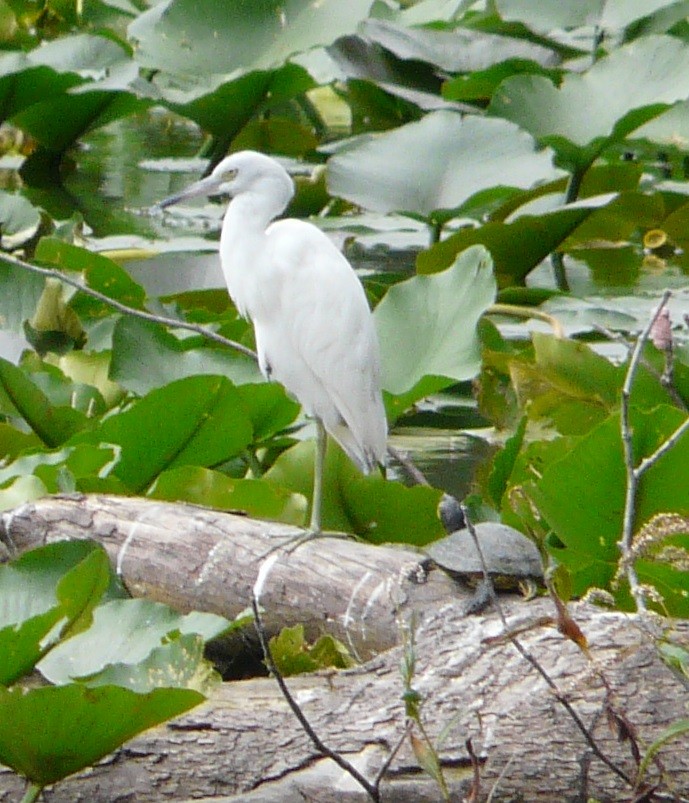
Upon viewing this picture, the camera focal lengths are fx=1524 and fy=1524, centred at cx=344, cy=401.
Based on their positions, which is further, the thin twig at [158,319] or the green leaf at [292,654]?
the thin twig at [158,319]

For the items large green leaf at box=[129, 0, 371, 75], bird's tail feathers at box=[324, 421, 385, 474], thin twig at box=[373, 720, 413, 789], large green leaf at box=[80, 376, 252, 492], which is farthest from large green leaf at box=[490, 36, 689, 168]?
thin twig at box=[373, 720, 413, 789]

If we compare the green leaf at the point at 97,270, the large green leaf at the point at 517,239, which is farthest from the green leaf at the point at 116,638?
the large green leaf at the point at 517,239

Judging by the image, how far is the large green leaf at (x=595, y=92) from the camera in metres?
4.53

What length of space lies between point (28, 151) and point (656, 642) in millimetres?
5571

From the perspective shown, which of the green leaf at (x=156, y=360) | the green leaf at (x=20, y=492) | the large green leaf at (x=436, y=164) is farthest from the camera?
the large green leaf at (x=436, y=164)

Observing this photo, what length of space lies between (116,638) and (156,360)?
104cm

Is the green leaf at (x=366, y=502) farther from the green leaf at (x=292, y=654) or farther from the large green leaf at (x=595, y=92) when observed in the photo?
the large green leaf at (x=595, y=92)

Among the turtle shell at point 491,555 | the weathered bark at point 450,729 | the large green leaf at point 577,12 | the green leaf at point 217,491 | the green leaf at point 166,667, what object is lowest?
the green leaf at point 217,491

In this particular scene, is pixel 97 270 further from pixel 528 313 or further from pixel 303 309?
pixel 528 313

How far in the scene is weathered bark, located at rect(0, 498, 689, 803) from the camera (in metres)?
1.92

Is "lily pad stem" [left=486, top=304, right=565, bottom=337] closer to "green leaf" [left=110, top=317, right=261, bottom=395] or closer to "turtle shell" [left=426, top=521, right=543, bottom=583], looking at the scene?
"green leaf" [left=110, top=317, right=261, bottom=395]

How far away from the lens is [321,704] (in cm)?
207

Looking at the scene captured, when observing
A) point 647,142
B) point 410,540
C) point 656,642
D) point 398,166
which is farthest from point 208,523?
point 647,142

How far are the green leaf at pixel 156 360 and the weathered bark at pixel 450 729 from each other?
1.02 meters
